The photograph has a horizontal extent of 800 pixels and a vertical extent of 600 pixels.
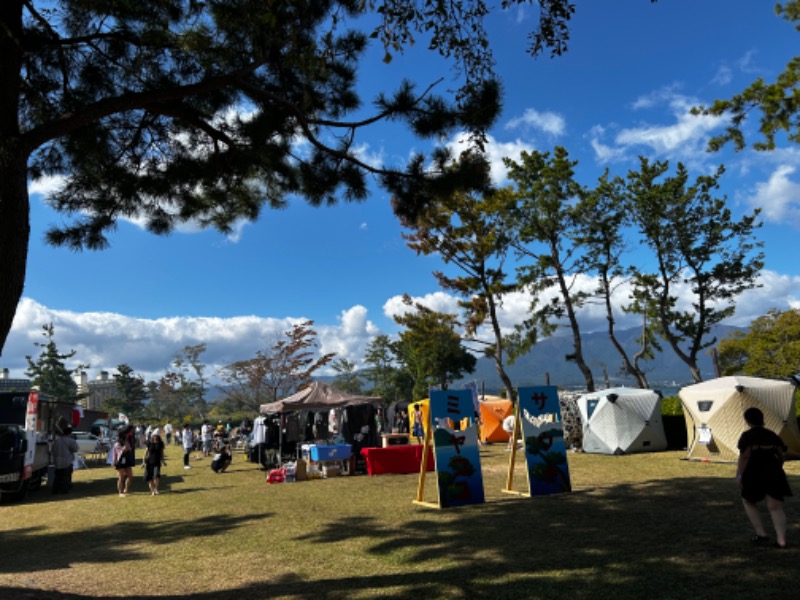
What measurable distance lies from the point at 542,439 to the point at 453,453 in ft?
5.62

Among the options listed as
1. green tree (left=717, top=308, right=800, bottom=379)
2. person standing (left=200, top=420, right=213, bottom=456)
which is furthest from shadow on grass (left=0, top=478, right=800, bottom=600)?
green tree (left=717, top=308, right=800, bottom=379)

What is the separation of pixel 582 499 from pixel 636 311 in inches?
836

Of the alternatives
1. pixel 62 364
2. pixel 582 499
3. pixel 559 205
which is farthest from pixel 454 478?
pixel 62 364

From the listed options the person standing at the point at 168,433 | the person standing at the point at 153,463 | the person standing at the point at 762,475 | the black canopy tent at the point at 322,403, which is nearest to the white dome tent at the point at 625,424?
the black canopy tent at the point at 322,403

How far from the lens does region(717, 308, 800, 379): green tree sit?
28547 mm

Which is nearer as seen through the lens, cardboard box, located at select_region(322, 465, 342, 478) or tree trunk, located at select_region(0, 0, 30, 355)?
tree trunk, located at select_region(0, 0, 30, 355)

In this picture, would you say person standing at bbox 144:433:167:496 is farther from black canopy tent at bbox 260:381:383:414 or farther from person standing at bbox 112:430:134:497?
black canopy tent at bbox 260:381:383:414

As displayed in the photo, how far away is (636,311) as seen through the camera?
27.7 m

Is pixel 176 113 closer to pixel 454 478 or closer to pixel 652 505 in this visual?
pixel 454 478

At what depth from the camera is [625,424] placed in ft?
52.4

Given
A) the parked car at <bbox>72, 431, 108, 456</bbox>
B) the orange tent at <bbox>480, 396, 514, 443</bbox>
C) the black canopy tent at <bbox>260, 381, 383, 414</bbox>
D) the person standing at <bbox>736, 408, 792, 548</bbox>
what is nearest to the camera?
the person standing at <bbox>736, 408, 792, 548</bbox>

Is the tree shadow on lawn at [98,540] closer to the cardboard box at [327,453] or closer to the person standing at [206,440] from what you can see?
the cardboard box at [327,453]

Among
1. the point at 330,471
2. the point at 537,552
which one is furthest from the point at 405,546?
the point at 330,471

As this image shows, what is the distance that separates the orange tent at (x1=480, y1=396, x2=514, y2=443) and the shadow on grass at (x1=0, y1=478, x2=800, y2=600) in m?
13.3
